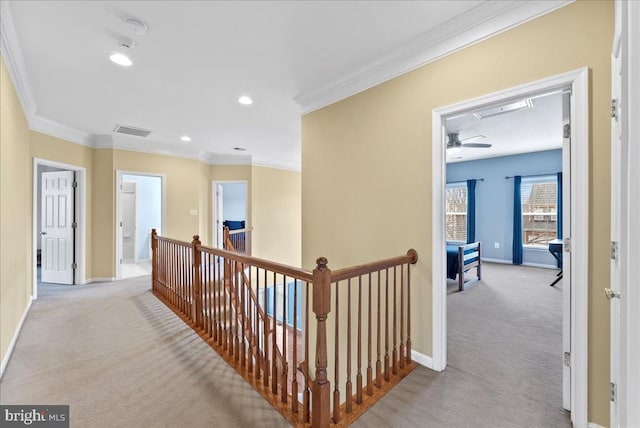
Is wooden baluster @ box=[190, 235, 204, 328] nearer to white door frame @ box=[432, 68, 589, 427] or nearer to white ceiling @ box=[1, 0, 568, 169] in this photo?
white ceiling @ box=[1, 0, 568, 169]

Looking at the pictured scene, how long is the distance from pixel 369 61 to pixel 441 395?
2647mm

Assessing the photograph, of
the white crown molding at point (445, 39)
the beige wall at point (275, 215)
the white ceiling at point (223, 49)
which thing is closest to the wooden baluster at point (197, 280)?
the white ceiling at point (223, 49)

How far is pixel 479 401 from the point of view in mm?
1768

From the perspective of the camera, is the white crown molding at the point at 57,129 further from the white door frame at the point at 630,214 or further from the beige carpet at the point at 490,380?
the white door frame at the point at 630,214

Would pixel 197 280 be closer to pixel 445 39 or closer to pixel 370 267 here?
pixel 370 267

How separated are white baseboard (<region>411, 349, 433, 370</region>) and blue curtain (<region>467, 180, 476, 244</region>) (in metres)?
5.60

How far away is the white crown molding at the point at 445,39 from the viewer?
5.76 feet

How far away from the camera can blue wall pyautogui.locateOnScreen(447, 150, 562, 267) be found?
6.24 meters

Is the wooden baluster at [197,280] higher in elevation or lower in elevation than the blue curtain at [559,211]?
lower

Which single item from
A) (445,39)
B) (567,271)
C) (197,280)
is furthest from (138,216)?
(567,271)

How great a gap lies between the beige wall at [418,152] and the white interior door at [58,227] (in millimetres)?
4256

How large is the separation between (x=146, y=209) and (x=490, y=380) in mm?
7954

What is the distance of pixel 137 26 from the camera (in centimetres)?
204

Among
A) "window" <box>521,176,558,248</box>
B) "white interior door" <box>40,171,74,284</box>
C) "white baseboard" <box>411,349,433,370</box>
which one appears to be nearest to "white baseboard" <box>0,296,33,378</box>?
"white interior door" <box>40,171,74,284</box>
